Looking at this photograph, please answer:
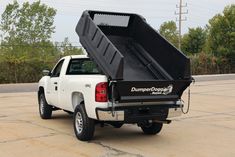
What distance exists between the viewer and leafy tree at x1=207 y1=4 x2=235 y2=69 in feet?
124

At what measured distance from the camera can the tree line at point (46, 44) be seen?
25078mm

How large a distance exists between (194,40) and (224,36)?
11.8m

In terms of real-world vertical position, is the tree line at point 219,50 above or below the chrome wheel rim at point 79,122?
above

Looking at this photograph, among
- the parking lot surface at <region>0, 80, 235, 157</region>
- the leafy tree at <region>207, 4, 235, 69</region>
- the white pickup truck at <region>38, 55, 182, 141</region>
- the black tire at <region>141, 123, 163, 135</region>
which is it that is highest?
the leafy tree at <region>207, 4, 235, 69</region>

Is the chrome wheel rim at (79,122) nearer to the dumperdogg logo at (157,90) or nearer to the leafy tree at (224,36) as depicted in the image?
the dumperdogg logo at (157,90)

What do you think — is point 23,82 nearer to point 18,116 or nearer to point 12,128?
point 18,116

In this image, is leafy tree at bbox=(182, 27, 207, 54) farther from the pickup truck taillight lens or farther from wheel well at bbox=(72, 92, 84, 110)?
the pickup truck taillight lens

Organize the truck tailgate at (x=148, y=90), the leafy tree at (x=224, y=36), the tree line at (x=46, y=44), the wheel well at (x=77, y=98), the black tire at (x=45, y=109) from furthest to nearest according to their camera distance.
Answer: the leafy tree at (x=224, y=36), the tree line at (x=46, y=44), the black tire at (x=45, y=109), the wheel well at (x=77, y=98), the truck tailgate at (x=148, y=90)

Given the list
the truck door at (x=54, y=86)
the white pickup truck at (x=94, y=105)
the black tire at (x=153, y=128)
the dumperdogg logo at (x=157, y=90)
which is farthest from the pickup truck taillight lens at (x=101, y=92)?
the truck door at (x=54, y=86)

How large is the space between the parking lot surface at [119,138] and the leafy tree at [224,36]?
1013 inches

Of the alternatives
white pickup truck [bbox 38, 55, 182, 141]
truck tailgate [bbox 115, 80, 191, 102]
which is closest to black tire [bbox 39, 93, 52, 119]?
white pickup truck [bbox 38, 55, 182, 141]

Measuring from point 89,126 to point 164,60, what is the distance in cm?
231

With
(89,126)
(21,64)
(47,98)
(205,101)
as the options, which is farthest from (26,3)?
(89,126)

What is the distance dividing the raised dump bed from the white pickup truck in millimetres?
133
